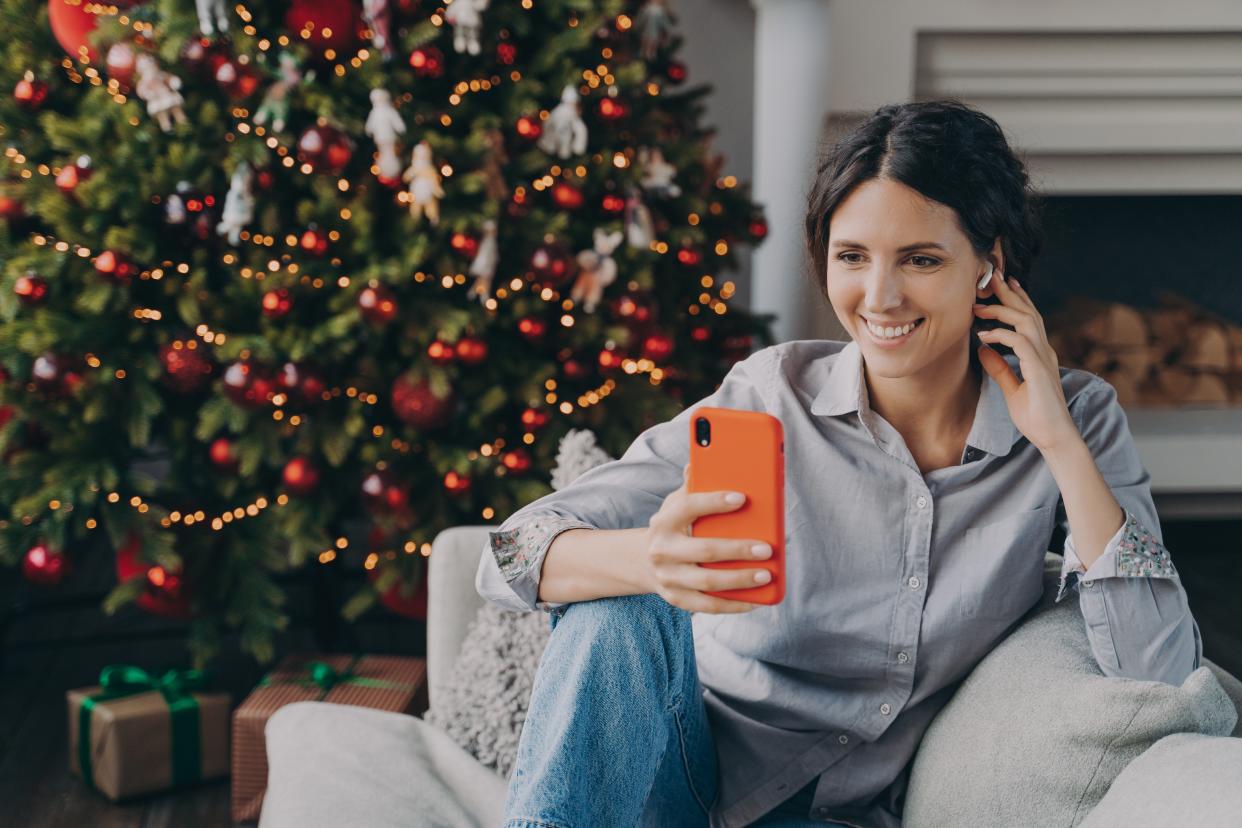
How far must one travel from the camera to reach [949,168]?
1226mm

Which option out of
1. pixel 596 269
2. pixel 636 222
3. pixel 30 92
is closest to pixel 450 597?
pixel 596 269

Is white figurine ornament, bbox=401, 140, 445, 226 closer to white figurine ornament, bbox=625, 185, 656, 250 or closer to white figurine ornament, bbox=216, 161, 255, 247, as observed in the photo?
white figurine ornament, bbox=216, 161, 255, 247

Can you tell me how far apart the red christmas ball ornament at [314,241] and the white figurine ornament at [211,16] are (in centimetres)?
38

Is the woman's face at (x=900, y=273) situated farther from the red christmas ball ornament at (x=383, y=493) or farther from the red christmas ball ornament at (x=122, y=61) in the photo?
the red christmas ball ornament at (x=122, y=61)

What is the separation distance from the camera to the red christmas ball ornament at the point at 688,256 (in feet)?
8.45

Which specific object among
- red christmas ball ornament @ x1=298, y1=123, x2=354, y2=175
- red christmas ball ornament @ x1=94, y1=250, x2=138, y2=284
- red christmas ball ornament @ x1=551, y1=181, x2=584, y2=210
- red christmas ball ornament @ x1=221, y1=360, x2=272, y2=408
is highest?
red christmas ball ornament @ x1=298, y1=123, x2=354, y2=175

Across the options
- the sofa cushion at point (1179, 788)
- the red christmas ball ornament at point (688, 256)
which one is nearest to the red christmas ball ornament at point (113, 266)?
the red christmas ball ornament at point (688, 256)

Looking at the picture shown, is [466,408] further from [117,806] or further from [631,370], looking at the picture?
[117,806]

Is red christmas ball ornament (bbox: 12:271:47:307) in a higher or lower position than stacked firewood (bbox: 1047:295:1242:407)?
higher

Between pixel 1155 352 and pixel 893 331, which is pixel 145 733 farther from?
pixel 1155 352

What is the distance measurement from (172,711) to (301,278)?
0.81 m

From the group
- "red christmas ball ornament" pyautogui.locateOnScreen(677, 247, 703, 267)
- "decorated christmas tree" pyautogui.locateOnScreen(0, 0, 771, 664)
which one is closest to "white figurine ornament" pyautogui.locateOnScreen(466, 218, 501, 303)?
"decorated christmas tree" pyautogui.locateOnScreen(0, 0, 771, 664)

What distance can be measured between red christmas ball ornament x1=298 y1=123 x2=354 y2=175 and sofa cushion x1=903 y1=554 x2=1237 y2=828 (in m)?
1.44

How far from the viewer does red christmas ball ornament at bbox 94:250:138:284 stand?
6.95ft
